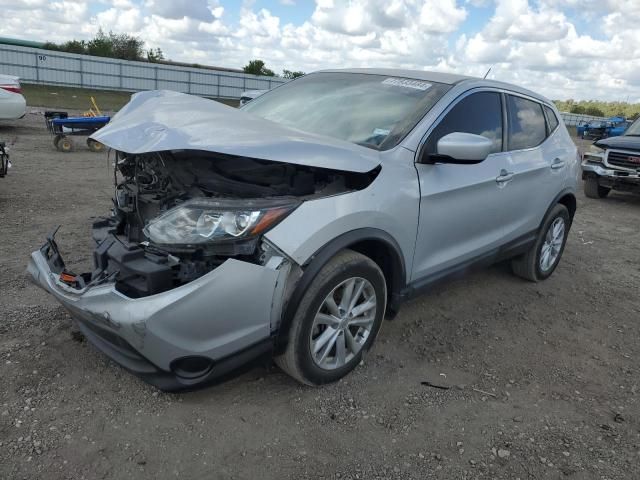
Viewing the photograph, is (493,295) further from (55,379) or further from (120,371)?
(55,379)

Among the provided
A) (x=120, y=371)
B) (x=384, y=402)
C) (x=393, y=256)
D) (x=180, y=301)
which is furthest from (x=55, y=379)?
(x=393, y=256)

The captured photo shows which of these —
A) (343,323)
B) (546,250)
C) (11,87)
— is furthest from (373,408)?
(11,87)

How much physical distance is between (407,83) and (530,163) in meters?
1.40

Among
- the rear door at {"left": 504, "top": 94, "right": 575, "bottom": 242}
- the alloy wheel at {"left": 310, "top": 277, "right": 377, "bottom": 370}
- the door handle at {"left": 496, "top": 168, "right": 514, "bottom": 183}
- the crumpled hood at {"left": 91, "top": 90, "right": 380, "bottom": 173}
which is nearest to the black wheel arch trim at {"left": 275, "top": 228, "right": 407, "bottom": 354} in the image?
the alloy wheel at {"left": 310, "top": 277, "right": 377, "bottom": 370}

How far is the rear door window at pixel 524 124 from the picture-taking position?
4230 millimetres

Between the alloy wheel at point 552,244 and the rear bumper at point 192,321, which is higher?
the rear bumper at point 192,321

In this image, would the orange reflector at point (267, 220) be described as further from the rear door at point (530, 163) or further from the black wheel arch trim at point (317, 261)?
the rear door at point (530, 163)

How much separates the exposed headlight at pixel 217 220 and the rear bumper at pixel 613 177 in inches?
352

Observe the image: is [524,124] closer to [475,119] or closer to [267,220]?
[475,119]

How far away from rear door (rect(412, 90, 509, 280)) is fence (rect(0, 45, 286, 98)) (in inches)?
1139

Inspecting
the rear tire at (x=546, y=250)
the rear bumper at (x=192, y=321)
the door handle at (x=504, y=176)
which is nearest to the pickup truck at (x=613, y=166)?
the rear tire at (x=546, y=250)

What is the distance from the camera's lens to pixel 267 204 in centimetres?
254

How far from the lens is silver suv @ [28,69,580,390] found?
2.45 m

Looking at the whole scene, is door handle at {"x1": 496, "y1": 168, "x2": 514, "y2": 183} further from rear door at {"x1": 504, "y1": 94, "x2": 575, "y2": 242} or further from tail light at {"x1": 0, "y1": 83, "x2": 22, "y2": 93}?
tail light at {"x1": 0, "y1": 83, "x2": 22, "y2": 93}
